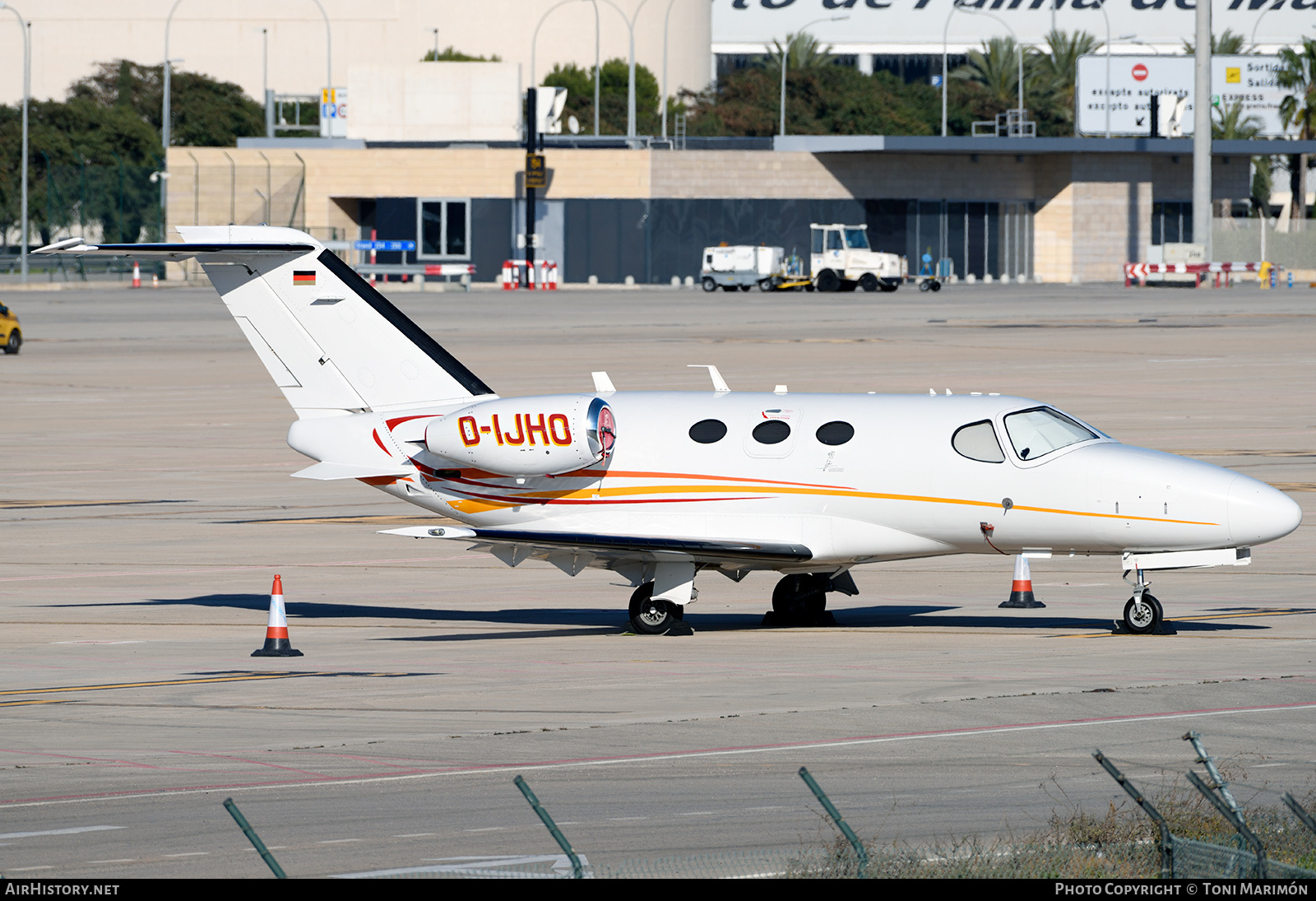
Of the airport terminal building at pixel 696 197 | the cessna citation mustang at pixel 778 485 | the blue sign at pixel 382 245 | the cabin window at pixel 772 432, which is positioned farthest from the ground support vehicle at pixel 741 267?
the cabin window at pixel 772 432

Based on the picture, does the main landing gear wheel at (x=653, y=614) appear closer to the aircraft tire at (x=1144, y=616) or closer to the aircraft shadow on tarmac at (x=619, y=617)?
the aircraft shadow on tarmac at (x=619, y=617)

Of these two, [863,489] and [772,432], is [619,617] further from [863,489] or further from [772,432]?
[863,489]

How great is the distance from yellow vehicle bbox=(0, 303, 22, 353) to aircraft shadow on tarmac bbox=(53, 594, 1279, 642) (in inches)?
1934

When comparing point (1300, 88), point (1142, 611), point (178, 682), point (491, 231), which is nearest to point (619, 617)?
point (1142, 611)

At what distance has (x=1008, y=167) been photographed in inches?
5207

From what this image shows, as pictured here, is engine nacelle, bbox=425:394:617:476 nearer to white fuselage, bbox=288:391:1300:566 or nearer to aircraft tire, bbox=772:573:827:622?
white fuselage, bbox=288:391:1300:566

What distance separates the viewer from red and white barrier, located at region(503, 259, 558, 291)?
125312mm

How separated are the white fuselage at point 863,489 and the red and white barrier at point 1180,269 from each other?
311 feet

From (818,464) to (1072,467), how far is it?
2929 millimetres

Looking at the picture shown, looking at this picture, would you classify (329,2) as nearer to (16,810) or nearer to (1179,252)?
(1179,252)

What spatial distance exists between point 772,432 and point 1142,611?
187 inches

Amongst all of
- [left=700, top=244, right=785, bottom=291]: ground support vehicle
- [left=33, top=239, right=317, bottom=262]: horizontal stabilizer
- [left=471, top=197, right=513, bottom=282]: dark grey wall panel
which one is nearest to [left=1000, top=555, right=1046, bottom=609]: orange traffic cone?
[left=33, top=239, right=317, bottom=262]: horizontal stabilizer

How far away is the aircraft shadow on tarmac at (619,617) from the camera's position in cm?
2317

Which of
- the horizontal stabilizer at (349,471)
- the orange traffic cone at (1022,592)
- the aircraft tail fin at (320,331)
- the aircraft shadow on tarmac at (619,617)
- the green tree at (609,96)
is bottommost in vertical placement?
the aircraft shadow on tarmac at (619,617)
